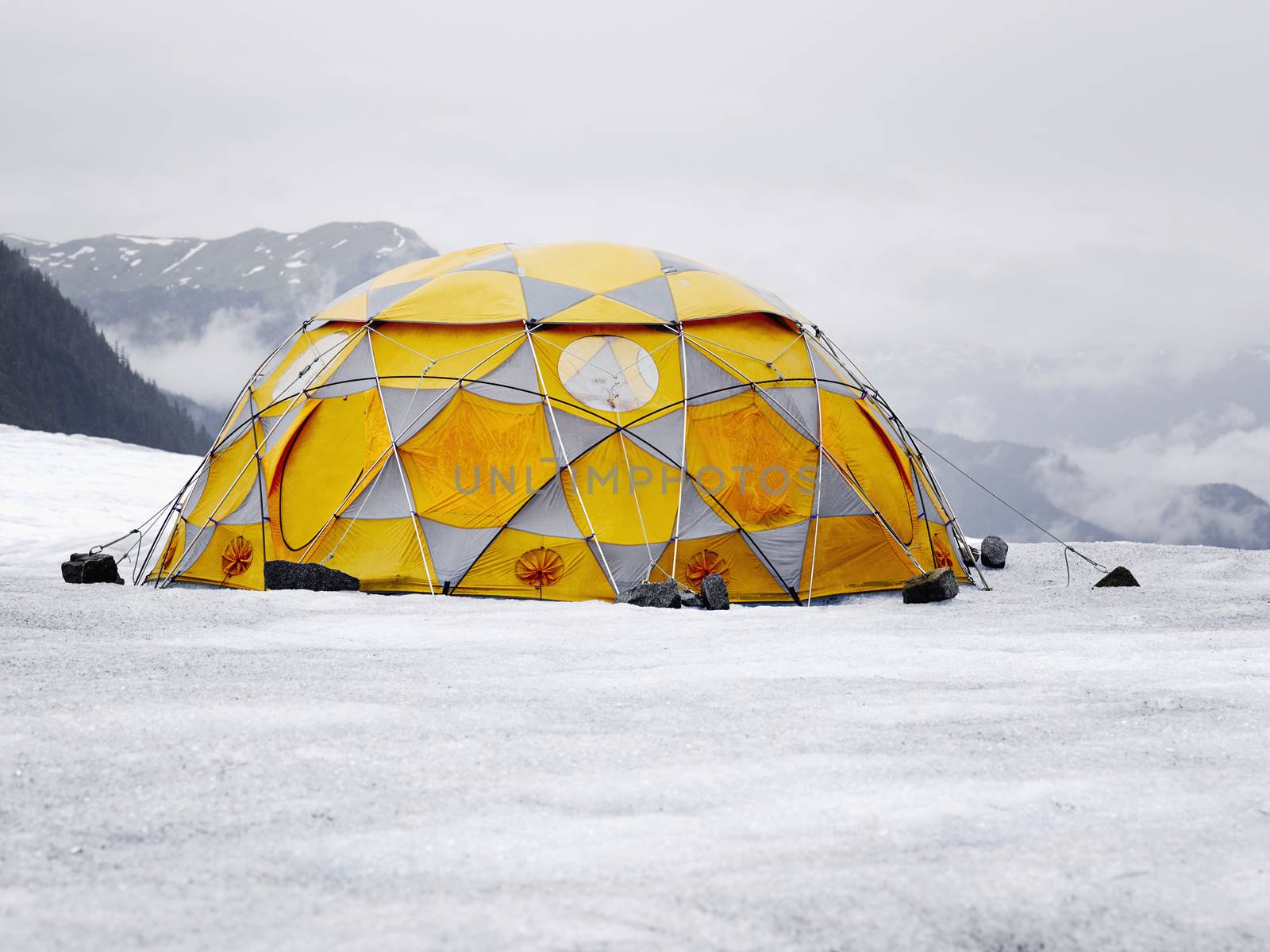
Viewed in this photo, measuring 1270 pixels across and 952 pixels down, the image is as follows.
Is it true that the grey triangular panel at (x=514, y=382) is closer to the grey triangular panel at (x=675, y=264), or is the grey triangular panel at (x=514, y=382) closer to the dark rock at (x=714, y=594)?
the grey triangular panel at (x=675, y=264)

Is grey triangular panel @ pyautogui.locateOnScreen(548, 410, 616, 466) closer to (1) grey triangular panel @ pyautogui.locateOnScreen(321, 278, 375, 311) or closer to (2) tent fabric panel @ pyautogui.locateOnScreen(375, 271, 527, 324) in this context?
(2) tent fabric panel @ pyautogui.locateOnScreen(375, 271, 527, 324)

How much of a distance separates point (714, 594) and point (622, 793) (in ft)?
18.8

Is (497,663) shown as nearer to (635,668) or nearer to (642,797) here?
(635,668)

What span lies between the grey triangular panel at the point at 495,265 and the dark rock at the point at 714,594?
445cm

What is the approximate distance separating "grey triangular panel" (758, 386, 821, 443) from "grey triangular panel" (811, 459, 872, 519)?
38 cm

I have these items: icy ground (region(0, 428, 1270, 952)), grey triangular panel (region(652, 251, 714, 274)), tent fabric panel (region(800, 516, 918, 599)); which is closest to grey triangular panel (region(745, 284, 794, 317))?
→ grey triangular panel (region(652, 251, 714, 274))

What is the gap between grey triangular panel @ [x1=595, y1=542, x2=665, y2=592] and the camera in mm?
9664

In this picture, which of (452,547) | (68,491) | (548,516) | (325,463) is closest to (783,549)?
(548,516)

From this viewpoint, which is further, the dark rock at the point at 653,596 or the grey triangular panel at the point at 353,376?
Result: the grey triangular panel at the point at 353,376

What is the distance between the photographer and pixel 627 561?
9.76 metres

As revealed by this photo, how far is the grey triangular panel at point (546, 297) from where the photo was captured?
10.7 m

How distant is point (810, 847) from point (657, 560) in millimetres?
6897

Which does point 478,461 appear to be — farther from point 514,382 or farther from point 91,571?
point 91,571

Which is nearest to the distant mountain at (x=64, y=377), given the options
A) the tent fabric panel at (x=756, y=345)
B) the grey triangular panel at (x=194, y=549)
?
the grey triangular panel at (x=194, y=549)
